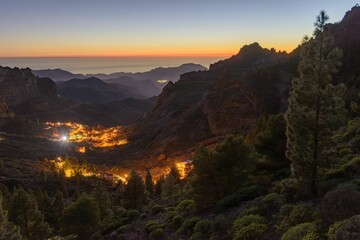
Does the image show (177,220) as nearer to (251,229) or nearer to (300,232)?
(251,229)

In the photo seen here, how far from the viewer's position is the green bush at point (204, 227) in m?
24.9

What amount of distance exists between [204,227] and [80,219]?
24476mm

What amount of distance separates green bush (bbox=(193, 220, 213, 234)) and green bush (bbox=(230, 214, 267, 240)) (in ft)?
11.7

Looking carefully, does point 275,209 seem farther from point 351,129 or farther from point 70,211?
point 70,211

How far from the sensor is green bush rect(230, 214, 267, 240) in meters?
19.2

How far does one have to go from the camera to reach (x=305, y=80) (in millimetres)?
21953

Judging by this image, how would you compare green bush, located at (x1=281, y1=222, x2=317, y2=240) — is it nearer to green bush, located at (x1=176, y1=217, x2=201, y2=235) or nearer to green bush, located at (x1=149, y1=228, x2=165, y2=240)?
green bush, located at (x1=176, y1=217, x2=201, y2=235)

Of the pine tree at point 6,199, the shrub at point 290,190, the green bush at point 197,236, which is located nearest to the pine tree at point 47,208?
the pine tree at point 6,199

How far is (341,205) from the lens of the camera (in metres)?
15.2

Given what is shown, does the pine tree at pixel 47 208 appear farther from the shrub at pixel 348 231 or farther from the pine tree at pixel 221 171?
the shrub at pixel 348 231

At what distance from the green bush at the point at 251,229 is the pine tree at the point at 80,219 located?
28054mm

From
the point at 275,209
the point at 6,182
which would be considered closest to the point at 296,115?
the point at 275,209

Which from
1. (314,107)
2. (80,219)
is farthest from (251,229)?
(80,219)

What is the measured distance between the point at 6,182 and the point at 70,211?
87414mm
